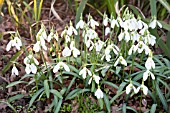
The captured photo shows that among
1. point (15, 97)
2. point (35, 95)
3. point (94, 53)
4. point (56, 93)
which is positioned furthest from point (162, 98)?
point (15, 97)

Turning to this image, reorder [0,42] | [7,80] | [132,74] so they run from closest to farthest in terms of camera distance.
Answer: [132,74] < [7,80] < [0,42]

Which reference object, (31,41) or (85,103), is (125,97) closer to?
(85,103)

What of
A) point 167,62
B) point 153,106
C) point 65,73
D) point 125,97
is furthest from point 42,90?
point 167,62

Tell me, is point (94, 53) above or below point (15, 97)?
above

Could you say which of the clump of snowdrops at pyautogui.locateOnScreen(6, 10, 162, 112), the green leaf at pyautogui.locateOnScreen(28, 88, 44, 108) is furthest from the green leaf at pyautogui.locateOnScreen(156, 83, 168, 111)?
the green leaf at pyautogui.locateOnScreen(28, 88, 44, 108)

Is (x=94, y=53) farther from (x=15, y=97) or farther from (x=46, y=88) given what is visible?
(x=15, y=97)

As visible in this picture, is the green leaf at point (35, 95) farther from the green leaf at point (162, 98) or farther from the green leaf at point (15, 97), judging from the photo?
the green leaf at point (162, 98)

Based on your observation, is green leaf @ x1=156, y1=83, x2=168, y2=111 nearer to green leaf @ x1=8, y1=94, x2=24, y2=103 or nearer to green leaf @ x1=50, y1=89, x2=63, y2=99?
green leaf @ x1=50, y1=89, x2=63, y2=99

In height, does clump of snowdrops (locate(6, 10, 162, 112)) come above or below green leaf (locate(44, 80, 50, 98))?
above

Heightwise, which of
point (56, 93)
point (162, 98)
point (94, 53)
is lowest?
point (162, 98)

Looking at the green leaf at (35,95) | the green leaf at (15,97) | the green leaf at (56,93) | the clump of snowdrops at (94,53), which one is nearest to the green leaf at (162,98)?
the clump of snowdrops at (94,53)

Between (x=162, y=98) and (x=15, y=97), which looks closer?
(x=162, y=98)
